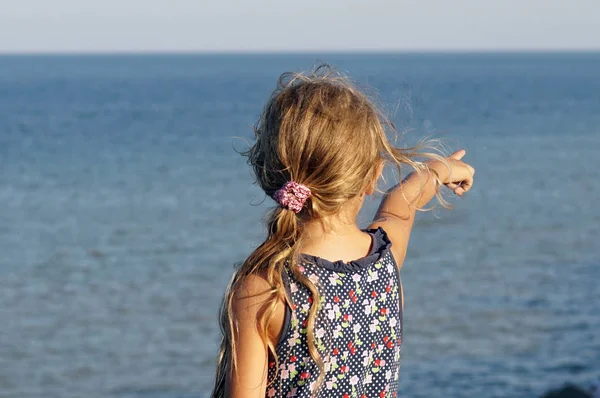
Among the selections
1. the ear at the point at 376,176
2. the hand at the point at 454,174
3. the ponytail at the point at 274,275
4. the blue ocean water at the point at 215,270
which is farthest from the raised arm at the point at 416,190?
the ponytail at the point at 274,275

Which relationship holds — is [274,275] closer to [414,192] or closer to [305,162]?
[305,162]

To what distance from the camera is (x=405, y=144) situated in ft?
7.42

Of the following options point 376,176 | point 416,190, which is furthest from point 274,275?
point 416,190

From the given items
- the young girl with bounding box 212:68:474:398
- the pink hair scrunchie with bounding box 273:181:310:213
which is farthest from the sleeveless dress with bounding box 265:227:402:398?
the pink hair scrunchie with bounding box 273:181:310:213

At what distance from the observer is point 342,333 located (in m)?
1.95

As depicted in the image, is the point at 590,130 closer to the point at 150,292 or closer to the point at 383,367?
the point at 150,292

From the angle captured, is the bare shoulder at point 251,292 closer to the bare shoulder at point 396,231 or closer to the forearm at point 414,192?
the bare shoulder at point 396,231

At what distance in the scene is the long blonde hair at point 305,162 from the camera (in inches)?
74.0

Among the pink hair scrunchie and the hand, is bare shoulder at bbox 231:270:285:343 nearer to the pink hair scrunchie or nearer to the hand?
the pink hair scrunchie

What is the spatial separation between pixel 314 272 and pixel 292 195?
17cm

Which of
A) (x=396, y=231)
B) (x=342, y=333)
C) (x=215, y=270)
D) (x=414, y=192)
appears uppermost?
(x=414, y=192)

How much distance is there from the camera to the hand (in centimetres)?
232

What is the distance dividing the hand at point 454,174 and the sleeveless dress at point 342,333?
38 cm

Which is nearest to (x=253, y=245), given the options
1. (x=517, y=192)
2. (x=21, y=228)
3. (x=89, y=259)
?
(x=89, y=259)
